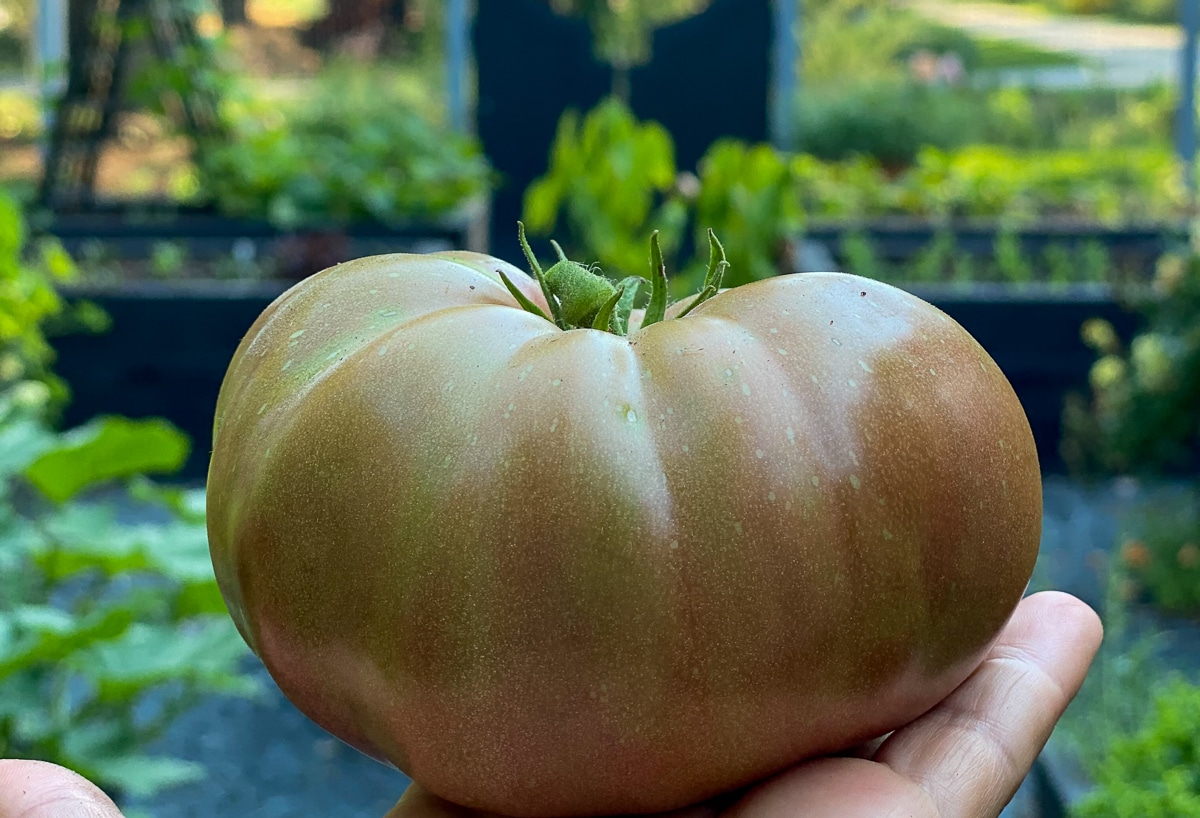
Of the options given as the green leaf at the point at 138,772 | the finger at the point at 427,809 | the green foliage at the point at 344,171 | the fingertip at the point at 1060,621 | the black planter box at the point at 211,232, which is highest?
the fingertip at the point at 1060,621

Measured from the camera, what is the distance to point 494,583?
2.98ft

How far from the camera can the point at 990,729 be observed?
3.91 feet

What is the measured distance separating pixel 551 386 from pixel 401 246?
4.88 m

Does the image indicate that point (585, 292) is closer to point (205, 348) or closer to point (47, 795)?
point (47, 795)

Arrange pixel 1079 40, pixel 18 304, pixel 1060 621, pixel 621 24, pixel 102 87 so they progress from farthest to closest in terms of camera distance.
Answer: pixel 1079 40 → pixel 621 24 → pixel 102 87 → pixel 18 304 → pixel 1060 621

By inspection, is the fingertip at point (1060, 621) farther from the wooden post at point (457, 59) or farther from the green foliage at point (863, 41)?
the green foliage at point (863, 41)

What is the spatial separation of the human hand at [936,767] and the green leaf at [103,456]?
137 centimetres

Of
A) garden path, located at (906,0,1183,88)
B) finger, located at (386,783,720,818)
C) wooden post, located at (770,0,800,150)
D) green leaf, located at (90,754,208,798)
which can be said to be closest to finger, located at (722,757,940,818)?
finger, located at (386,783,720,818)

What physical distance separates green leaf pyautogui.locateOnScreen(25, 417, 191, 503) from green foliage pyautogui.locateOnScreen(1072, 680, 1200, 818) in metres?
1.82

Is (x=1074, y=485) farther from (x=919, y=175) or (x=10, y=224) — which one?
(x=10, y=224)

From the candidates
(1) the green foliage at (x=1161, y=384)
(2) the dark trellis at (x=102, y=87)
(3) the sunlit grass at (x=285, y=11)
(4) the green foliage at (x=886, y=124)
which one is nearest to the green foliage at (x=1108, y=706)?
(1) the green foliage at (x=1161, y=384)

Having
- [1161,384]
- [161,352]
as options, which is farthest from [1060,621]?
[161,352]

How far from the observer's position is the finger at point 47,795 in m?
1.07

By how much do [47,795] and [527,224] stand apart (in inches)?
198
